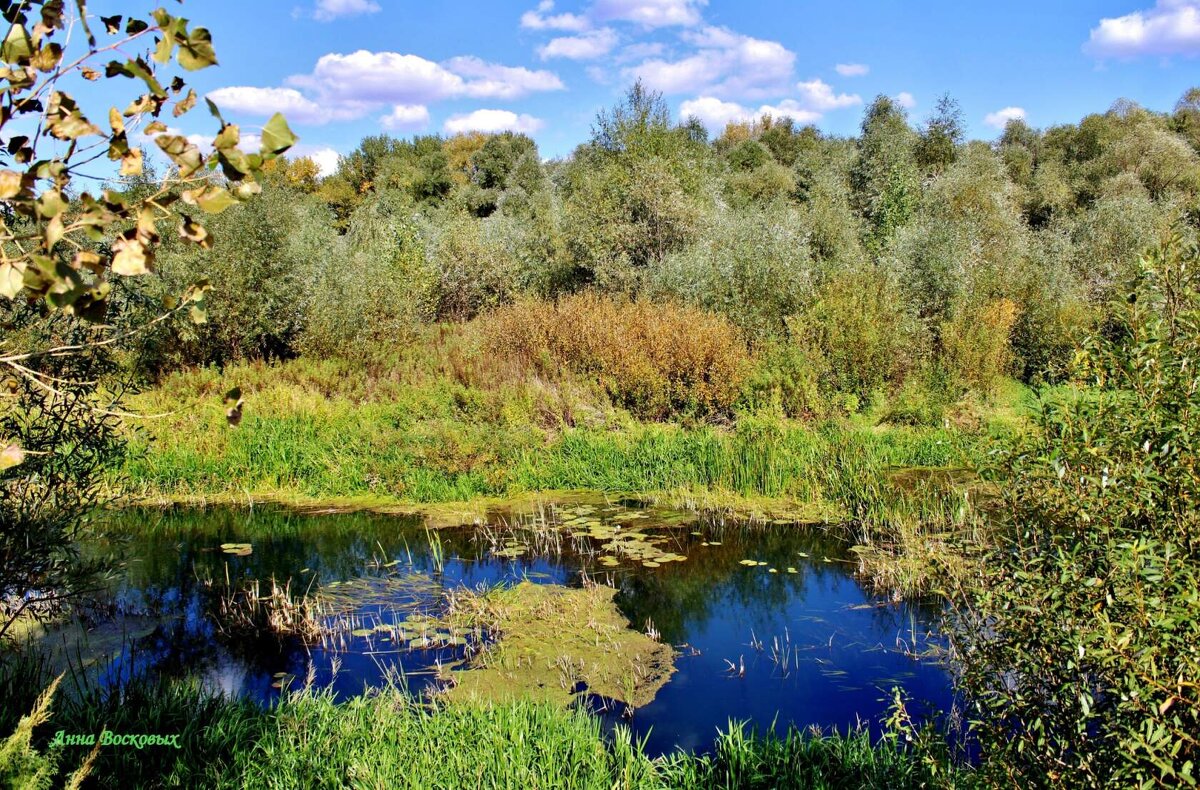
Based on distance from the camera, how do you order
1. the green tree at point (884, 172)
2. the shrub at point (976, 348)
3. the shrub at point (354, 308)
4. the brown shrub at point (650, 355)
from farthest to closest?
the green tree at point (884, 172) < the shrub at point (354, 308) < the shrub at point (976, 348) < the brown shrub at point (650, 355)

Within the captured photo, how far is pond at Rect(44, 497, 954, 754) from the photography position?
6.11 m

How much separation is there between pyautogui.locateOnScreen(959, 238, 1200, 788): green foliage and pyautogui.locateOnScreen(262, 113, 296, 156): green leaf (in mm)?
2687

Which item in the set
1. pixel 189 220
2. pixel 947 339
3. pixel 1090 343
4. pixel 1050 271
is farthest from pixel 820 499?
pixel 1050 271

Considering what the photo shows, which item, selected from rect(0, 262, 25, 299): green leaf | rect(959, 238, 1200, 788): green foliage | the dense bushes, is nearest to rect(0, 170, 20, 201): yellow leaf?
rect(0, 262, 25, 299): green leaf

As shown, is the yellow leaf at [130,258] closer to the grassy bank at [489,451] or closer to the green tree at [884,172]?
the grassy bank at [489,451]

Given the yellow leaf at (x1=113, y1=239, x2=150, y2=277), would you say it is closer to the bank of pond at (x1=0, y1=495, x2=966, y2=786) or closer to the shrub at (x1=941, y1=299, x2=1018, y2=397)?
the bank of pond at (x1=0, y1=495, x2=966, y2=786)

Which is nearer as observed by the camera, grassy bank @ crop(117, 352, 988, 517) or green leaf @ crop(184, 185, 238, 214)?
green leaf @ crop(184, 185, 238, 214)

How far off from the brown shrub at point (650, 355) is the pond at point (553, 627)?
128 inches

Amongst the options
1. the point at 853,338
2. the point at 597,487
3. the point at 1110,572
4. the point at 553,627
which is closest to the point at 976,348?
the point at 853,338

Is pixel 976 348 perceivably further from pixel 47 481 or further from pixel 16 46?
pixel 16 46

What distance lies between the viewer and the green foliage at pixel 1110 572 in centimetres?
261

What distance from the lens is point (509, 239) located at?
951 inches

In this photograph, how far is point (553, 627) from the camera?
7078 mm

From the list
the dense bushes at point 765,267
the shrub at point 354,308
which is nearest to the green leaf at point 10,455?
the dense bushes at point 765,267
